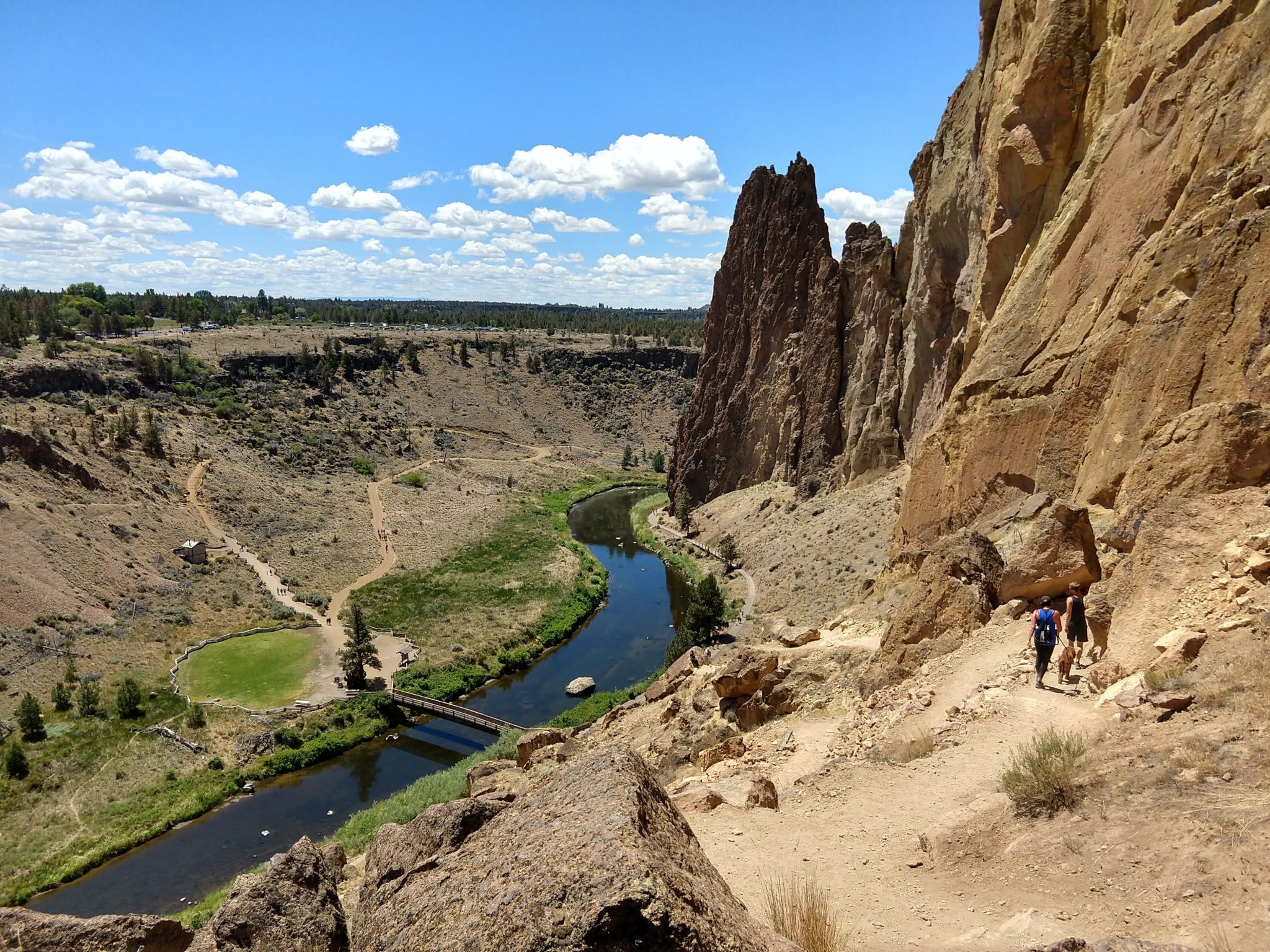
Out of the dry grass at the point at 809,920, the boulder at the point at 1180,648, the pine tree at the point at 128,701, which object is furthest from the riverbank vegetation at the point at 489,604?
the boulder at the point at 1180,648

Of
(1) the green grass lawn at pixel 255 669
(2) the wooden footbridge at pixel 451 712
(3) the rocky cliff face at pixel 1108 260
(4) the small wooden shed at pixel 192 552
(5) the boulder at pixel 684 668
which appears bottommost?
(2) the wooden footbridge at pixel 451 712

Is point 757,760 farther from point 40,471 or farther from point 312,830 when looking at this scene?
point 40,471

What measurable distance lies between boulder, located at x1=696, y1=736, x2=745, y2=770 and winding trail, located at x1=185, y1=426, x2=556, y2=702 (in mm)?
27283

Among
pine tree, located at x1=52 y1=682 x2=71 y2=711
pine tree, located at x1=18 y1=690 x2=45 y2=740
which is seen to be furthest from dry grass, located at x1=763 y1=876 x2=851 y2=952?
pine tree, located at x1=52 y1=682 x2=71 y2=711

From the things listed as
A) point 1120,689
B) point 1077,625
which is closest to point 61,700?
point 1077,625

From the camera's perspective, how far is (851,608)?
22.2 m

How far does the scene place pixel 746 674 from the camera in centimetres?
1759

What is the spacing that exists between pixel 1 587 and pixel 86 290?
155579 mm

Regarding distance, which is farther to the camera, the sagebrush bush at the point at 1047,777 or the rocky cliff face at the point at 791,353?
the rocky cliff face at the point at 791,353

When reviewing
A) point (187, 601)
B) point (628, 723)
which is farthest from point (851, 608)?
point (187, 601)

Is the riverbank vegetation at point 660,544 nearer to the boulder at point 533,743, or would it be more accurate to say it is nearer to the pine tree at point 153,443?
the boulder at point 533,743

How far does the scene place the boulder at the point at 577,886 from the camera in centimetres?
495

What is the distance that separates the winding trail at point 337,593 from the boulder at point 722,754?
89.5ft

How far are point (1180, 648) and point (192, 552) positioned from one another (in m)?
55.1
